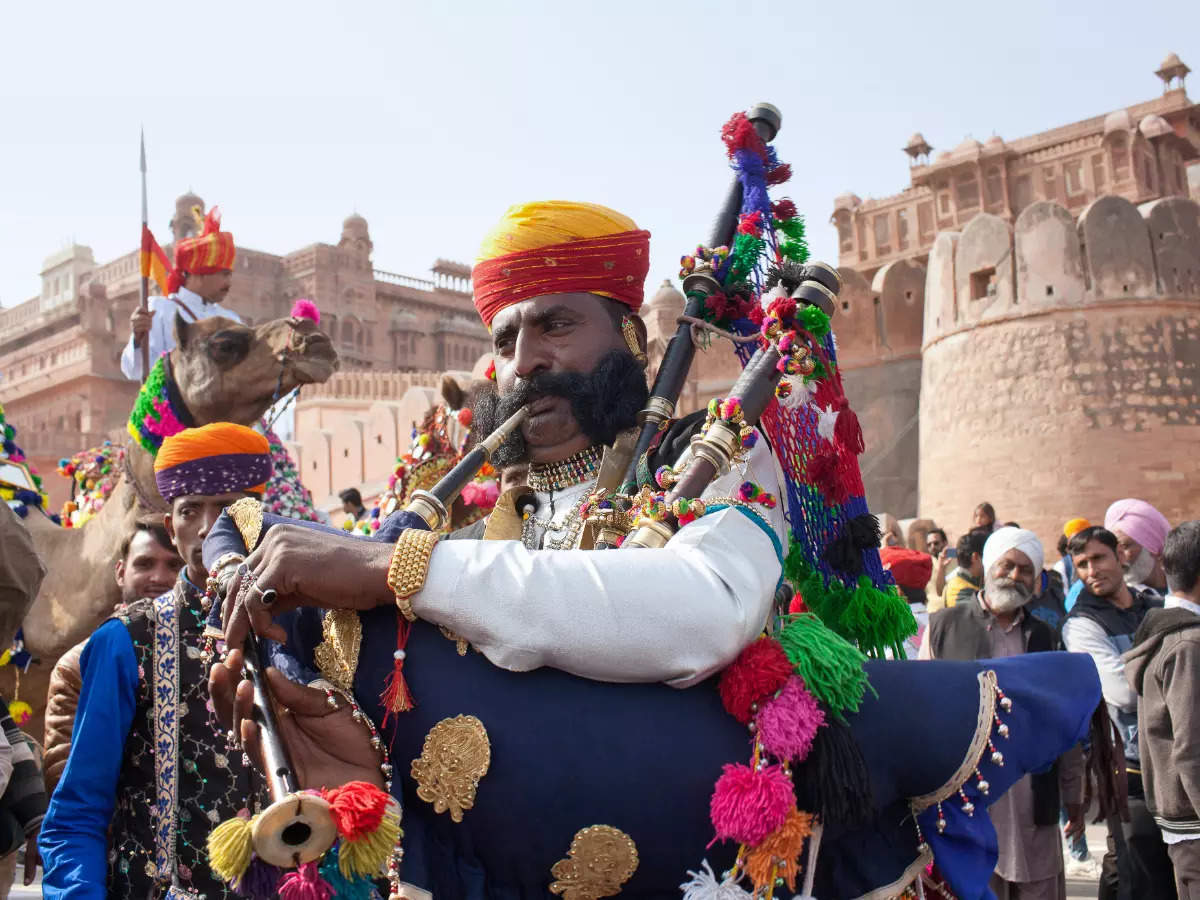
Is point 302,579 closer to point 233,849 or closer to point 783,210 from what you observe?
point 233,849

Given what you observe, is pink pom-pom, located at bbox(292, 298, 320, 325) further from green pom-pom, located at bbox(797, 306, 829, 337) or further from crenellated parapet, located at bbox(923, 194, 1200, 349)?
crenellated parapet, located at bbox(923, 194, 1200, 349)

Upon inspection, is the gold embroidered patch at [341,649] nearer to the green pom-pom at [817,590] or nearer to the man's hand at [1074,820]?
the green pom-pom at [817,590]

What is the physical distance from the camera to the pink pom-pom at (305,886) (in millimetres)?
1701

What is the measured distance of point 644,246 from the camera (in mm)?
2598

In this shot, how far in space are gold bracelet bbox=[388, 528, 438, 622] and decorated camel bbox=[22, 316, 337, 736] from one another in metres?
3.63

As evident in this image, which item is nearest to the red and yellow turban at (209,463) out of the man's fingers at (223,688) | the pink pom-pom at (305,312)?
the man's fingers at (223,688)

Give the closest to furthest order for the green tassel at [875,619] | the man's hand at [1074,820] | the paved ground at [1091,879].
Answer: the green tassel at [875,619]
the man's hand at [1074,820]
the paved ground at [1091,879]

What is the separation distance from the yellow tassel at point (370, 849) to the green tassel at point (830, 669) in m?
0.62

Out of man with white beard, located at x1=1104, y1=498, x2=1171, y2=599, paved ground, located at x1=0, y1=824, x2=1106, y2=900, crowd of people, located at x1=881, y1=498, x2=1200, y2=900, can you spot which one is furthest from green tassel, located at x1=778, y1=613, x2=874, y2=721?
man with white beard, located at x1=1104, y1=498, x2=1171, y2=599

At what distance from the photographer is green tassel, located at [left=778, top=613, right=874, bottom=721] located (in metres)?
1.89

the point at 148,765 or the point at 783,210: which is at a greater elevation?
the point at 783,210

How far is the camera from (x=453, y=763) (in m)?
1.83

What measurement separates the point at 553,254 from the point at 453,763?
1.05 meters

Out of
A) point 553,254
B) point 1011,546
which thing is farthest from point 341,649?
point 1011,546
